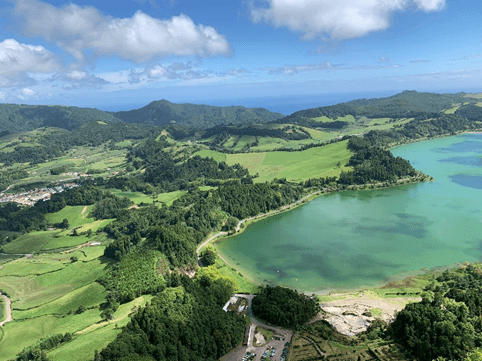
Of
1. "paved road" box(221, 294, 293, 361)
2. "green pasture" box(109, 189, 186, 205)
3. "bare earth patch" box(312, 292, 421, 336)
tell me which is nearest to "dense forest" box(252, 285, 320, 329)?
"paved road" box(221, 294, 293, 361)

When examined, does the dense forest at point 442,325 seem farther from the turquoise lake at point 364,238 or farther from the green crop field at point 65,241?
the green crop field at point 65,241

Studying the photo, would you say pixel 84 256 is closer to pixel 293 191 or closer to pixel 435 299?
pixel 293 191

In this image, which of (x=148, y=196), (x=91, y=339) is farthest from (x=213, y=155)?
(x=91, y=339)

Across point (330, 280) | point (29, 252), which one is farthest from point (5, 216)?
point (330, 280)

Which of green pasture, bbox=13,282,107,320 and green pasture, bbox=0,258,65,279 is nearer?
green pasture, bbox=13,282,107,320

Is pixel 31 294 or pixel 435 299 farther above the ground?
pixel 435 299

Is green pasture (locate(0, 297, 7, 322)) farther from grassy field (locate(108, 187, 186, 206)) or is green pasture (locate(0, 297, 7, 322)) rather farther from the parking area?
grassy field (locate(108, 187, 186, 206))
